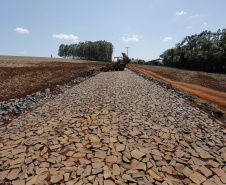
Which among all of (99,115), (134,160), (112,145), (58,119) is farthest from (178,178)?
(58,119)

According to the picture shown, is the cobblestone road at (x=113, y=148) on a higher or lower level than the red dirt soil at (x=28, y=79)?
lower

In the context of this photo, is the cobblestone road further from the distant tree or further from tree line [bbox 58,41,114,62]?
the distant tree

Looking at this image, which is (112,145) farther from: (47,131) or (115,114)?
(47,131)

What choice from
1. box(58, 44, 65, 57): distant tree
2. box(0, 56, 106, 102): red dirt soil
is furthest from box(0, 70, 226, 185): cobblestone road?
box(58, 44, 65, 57): distant tree

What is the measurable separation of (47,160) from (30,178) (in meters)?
0.62

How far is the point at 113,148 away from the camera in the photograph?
4.37 metres

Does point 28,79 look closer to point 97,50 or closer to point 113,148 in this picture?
point 113,148

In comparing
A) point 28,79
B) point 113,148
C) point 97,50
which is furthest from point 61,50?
point 113,148

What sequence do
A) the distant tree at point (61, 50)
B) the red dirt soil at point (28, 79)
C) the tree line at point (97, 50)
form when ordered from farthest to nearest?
the distant tree at point (61, 50)
the tree line at point (97, 50)
the red dirt soil at point (28, 79)

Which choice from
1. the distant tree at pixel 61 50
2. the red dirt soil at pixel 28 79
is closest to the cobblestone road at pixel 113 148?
the red dirt soil at pixel 28 79

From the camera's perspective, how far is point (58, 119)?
6395 millimetres

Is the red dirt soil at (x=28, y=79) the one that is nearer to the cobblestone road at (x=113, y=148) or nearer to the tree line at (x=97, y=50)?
the cobblestone road at (x=113, y=148)

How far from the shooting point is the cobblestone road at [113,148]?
340 centimetres

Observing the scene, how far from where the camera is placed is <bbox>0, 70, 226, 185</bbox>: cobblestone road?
3.40 metres
